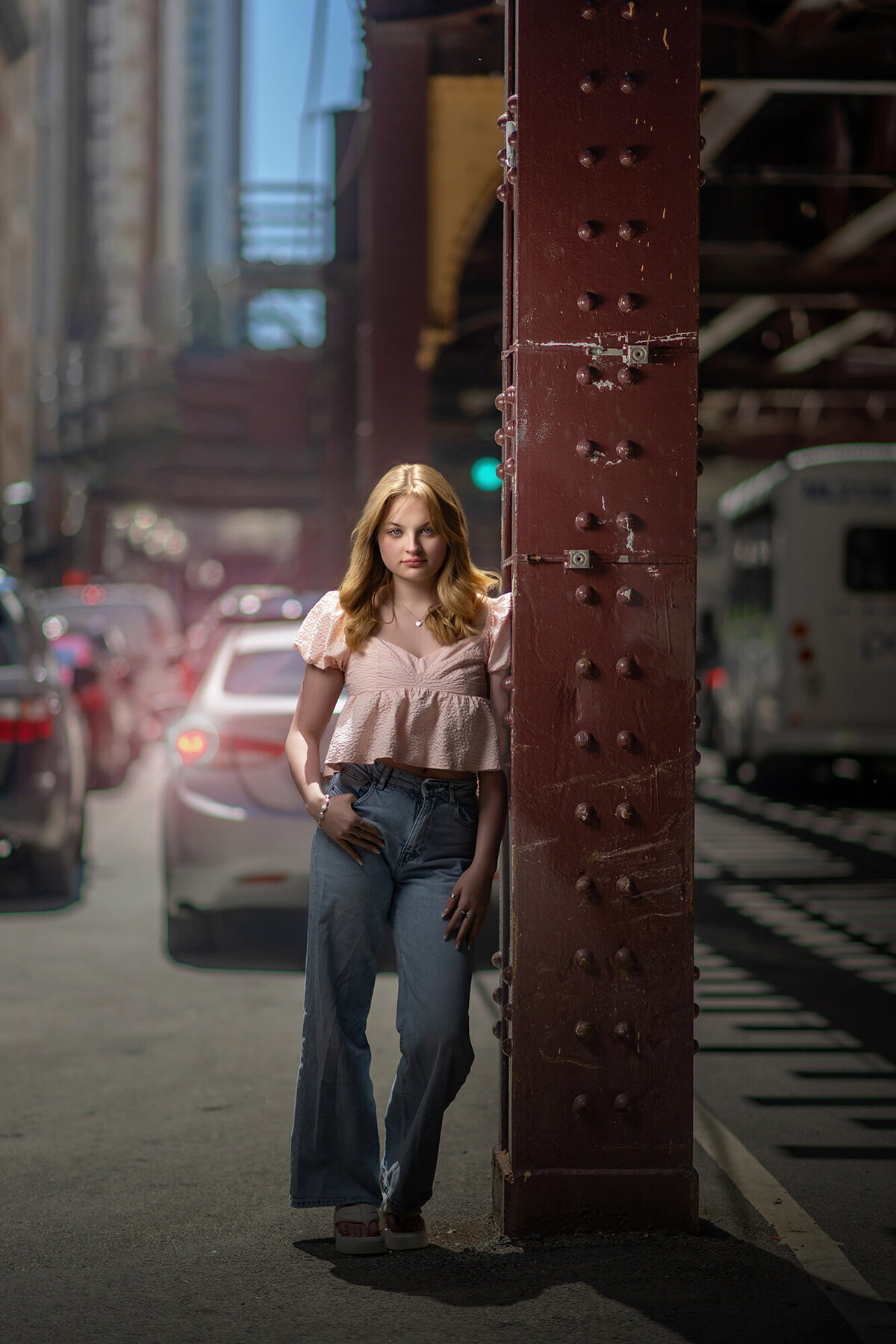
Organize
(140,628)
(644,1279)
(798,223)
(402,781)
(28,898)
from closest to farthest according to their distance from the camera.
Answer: (644,1279) < (402,781) < (28,898) < (798,223) < (140,628)

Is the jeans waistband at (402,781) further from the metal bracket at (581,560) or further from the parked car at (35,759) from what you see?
the parked car at (35,759)

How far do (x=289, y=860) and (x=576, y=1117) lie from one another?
3.36m

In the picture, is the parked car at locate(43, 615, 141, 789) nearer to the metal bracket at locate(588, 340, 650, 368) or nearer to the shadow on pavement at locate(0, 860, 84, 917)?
the shadow on pavement at locate(0, 860, 84, 917)

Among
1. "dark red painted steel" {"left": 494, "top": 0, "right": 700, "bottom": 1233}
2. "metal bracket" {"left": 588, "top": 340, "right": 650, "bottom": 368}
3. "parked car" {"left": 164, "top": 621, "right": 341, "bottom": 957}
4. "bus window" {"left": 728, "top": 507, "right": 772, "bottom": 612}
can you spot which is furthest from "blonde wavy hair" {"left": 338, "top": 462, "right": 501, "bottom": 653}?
"bus window" {"left": 728, "top": 507, "right": 772, "bottom": 612}

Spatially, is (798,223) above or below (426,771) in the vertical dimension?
above

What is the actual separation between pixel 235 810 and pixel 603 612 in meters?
3.59

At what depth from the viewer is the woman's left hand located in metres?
3.90

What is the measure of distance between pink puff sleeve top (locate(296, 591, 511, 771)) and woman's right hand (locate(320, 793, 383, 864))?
0.12m

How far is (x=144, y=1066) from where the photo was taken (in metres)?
6.02

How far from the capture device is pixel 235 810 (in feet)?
24.1

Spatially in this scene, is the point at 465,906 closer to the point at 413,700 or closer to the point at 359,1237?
the point at 413,700

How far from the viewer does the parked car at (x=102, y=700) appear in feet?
52.9

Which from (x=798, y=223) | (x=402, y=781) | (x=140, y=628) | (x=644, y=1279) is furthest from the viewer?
(x=140, y=628)

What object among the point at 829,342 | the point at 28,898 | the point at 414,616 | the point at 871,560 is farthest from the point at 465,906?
the point at 829,342
